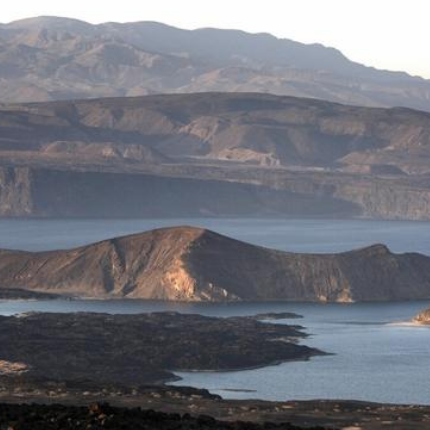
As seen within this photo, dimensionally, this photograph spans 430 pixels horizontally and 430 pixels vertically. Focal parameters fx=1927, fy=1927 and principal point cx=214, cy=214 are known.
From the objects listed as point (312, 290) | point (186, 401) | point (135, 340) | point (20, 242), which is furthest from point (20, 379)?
point (20, 242)

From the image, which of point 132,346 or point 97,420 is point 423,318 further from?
point 97,420

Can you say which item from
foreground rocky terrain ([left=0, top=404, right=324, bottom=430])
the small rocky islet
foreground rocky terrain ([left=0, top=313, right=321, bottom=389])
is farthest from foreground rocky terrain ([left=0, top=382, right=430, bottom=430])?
the small rocky islet

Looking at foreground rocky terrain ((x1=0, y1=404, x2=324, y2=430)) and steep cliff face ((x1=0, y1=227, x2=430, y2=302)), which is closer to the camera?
foreground rocky terrain ((x1=0, y1=404, x2=324, y2=430))

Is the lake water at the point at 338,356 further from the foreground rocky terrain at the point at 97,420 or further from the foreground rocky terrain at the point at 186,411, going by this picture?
the foreground rocky terrain at the point at 97,420

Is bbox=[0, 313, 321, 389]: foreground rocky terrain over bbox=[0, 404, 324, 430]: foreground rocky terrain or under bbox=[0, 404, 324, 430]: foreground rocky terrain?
A: under

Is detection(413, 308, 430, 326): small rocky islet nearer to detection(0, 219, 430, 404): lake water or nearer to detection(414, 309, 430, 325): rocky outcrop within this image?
detection(414, 309, 430, 325): rocky outcrop

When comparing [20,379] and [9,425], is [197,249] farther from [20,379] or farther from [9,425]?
[9,425]

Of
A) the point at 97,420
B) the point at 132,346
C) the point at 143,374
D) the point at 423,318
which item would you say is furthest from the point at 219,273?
the point at 97,420
